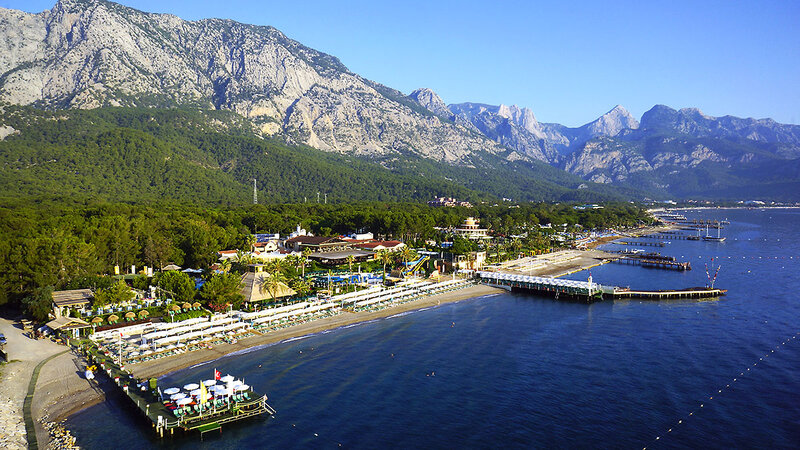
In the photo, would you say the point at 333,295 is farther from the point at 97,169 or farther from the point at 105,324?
the point at 97,169

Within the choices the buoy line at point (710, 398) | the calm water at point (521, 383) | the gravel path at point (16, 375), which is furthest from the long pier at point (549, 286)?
the gravel path at point (16, 375)

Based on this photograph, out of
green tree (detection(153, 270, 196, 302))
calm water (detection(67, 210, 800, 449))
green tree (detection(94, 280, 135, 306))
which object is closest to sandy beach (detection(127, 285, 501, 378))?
calm water (detection(67, 210, 800, 449))

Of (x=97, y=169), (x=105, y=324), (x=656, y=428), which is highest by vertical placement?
(x=97, y=169)

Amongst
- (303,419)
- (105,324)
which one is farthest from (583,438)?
(105,324)

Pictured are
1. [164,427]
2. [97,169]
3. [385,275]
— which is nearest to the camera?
[164,427]

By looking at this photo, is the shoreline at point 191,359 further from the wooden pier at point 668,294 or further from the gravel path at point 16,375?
the wooden pier at point 668,294

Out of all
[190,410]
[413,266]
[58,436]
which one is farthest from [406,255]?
[58,436]
